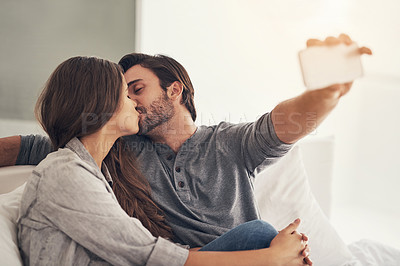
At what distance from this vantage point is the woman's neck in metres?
1.03

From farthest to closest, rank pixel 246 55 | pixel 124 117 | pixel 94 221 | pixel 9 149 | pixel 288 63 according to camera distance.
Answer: pixel 288 63 < pixel 246 55 < pixel 9 149 < pixel 124 117 < pixel 94 221

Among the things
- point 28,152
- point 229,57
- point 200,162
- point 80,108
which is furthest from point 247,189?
point 229,57

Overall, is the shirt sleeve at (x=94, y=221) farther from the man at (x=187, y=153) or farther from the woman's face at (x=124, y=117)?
the man at (x=187, y=153)

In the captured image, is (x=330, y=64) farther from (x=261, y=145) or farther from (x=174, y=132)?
(x=174, y=132)

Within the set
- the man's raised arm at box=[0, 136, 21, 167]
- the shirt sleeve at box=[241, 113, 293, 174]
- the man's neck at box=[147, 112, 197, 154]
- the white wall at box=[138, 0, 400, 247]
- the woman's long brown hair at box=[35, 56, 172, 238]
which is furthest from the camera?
the white wall at box=[138, 0, 400, 247]

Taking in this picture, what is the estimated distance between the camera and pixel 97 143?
1041mm

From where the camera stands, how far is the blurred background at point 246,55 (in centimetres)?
163

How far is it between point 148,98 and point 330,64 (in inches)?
24.0

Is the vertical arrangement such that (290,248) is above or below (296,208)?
above

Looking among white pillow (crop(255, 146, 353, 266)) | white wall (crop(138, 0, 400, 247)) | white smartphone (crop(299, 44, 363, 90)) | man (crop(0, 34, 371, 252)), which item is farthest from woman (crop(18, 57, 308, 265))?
white wall (crop(138, 0, 400, 247))

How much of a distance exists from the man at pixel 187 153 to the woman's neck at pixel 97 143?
22cm

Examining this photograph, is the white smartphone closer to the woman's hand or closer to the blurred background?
the woman's hand

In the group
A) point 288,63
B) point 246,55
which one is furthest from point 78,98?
point 288,63

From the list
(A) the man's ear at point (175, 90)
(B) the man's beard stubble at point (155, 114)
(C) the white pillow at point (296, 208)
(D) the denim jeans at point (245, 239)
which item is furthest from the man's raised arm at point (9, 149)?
(C) the white pillow at point (296, 208)
